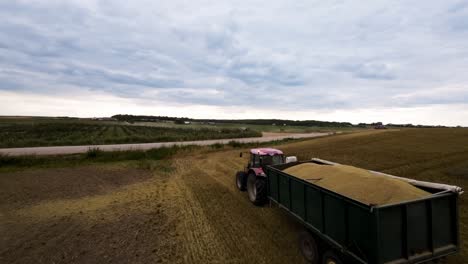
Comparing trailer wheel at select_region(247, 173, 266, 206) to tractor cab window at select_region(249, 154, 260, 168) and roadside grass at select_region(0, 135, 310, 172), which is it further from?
roadside grass at select_region(0, 135, 310, 172)

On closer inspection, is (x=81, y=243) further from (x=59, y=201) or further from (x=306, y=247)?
(x=306, y=247)

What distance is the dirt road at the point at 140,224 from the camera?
5832 millimetres

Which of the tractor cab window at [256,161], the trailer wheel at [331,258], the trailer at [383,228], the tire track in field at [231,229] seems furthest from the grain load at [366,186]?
the tractor cab window at [256,161]

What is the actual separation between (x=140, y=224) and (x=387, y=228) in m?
6.51

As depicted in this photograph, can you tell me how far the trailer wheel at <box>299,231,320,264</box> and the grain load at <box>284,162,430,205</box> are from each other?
1.16m

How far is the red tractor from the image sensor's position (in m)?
8.41

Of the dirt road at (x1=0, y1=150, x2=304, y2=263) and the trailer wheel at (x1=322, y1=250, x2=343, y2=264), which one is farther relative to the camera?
the dirt road at (x1=0, y1=150, x2=304, y2=263)

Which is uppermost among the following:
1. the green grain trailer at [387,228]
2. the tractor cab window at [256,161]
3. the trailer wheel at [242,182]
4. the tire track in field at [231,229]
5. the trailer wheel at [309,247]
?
the tractor cab window at [256,161]

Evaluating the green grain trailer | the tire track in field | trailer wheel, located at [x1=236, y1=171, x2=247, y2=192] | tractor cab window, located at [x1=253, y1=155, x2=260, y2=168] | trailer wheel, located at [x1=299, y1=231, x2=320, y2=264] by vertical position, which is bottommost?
the tire track in field

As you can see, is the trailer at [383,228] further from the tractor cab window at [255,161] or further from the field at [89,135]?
the field at [89,135]

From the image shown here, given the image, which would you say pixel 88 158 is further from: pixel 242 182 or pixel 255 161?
pixel 255 161

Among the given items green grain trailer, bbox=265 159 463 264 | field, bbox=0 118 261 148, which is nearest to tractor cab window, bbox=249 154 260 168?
green grain trailer, bbox=265 159 463 264

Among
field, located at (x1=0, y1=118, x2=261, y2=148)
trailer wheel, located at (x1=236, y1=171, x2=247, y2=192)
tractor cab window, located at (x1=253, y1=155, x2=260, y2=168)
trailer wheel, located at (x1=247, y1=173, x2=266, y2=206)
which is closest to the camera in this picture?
trailer wheel, located at (x1=247, y1=173, x2=266, y2=206)

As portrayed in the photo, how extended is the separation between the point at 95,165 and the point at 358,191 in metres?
17.7
